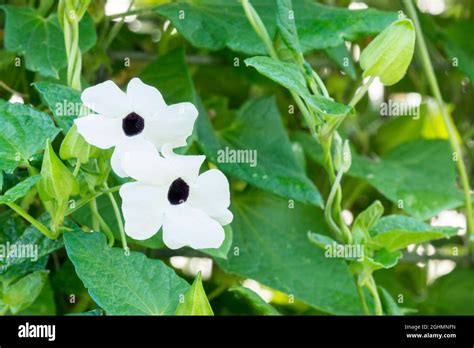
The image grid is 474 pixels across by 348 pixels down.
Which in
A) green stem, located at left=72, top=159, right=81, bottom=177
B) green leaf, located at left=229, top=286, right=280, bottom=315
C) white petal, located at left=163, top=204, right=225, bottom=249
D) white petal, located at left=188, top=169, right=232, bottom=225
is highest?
green stem, located at left=72, top=159, right=81, bottom=177

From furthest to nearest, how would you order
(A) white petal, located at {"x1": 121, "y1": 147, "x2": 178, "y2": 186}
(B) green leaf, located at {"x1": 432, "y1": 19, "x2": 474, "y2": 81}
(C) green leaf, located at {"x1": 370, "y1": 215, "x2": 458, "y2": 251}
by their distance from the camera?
(B) green leaf, located at {"x1": 432, "y1": 19, "x2": 474, "y2": 81}
(C) green leaf, located at {"x1": 370, "y1": 215, "x2": 458, "y2": 251}
(A) white petal, located at {"x1": 121, "y1": 147, "x2": 178, "y2": 186}

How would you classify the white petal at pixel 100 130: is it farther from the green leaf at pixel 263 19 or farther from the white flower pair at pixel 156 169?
the green leaf at pixel 263 19

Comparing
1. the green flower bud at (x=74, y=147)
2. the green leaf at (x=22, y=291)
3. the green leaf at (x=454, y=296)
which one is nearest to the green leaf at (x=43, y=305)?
the green leaf at (x=22, y=291)

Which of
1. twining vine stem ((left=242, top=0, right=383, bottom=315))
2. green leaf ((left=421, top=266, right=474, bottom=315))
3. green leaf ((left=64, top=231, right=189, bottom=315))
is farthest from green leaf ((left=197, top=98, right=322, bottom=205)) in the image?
green leaf ((left=421, top=266, right=474, bottom=315))

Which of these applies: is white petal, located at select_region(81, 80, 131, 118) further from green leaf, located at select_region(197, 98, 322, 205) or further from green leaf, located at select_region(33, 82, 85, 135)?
green leaf, located at select_region(197, 98, 322, 205)

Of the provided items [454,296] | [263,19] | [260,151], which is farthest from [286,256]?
[454,296]
